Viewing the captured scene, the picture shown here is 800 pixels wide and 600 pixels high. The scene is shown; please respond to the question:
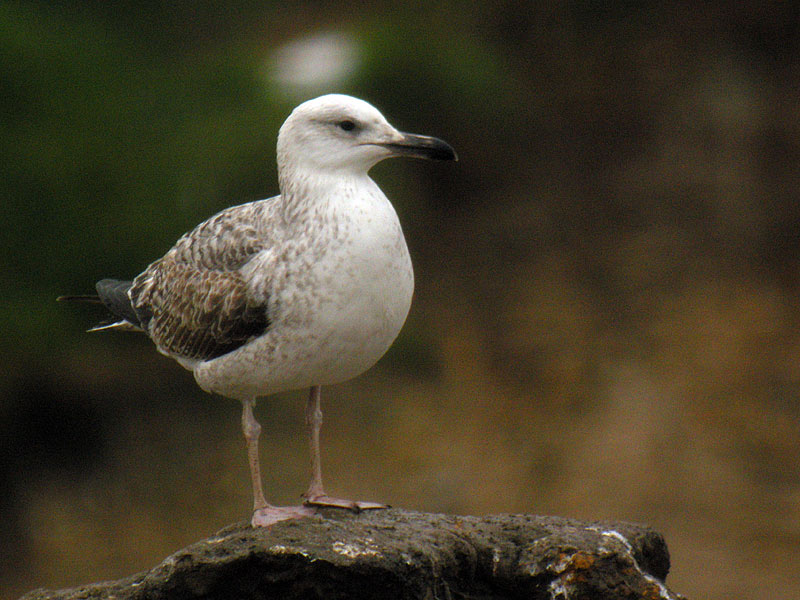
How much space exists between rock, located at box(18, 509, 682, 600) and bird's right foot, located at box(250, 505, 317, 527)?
0.34ft

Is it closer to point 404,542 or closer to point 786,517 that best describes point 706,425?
point 786,517

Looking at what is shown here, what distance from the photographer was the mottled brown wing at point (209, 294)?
358 centimetres

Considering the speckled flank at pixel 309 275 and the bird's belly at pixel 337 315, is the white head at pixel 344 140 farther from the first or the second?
the bird's belly at pixel 337 315

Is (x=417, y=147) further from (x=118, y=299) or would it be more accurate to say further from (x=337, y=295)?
(x=118, y=299)

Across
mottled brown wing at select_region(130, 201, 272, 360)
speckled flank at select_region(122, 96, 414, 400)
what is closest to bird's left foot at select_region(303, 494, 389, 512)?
speckled flank at select_region(122, 96, 414, 400)

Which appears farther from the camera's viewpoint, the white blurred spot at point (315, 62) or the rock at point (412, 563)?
the white blurred spot at point (315, 62)

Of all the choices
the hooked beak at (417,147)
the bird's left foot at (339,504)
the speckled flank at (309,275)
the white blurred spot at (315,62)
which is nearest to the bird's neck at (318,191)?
the speckled flank at (309,275)

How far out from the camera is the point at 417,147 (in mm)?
3465

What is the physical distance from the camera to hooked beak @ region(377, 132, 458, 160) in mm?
3459

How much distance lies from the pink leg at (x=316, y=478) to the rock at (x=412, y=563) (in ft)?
0.38

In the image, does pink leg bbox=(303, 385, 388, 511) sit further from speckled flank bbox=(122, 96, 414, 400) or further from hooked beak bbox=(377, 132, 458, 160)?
hooked beak bbox=(377, 132, 458, 160)

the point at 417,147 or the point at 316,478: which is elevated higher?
the point at 417,147

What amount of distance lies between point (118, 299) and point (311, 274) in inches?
45.8

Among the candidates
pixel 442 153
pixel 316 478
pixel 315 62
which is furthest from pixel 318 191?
pixel 315 62
